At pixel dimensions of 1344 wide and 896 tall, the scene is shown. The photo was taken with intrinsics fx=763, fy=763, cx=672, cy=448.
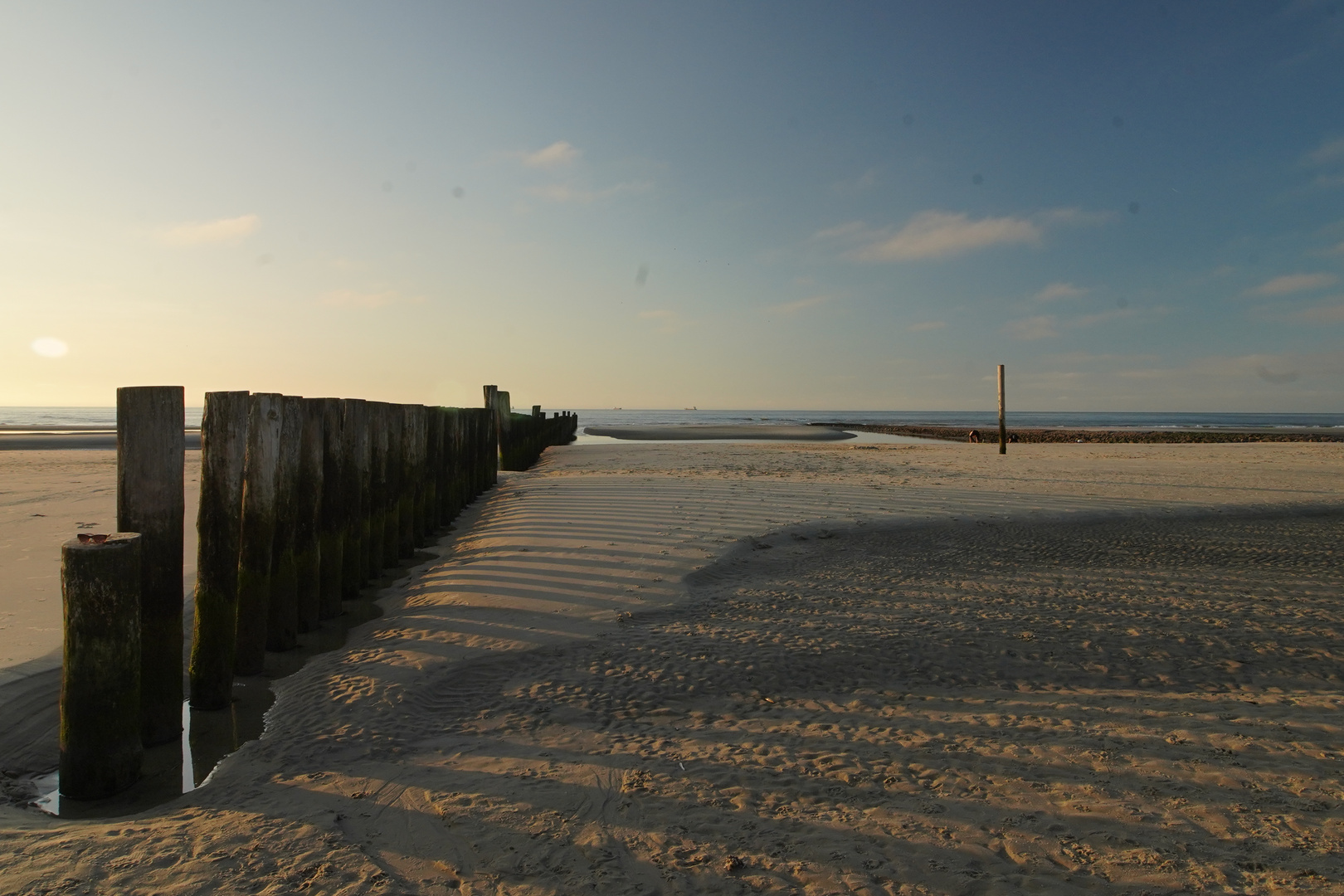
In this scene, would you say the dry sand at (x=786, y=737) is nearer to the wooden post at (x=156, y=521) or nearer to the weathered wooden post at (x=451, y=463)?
the wooden post at (x=156, y=521)

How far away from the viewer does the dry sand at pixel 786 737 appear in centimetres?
246

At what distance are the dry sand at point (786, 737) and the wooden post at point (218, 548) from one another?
1.20 ft

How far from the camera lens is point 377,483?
22.7ft

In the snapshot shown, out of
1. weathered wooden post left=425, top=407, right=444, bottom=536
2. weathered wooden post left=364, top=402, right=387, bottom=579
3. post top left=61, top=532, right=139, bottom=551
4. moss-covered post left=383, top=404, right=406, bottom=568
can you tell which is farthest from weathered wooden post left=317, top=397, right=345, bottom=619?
weathered wooden post left=425, top=407, right=444, bottom=536

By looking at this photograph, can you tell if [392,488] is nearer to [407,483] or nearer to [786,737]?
[407,483]

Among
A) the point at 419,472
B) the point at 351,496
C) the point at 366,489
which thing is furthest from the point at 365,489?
the point at 419,472

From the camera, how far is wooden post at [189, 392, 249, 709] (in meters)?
4.09

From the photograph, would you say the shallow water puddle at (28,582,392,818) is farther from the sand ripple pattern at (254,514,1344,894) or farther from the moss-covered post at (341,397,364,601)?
the moss-covered post at (341,397,364,601)

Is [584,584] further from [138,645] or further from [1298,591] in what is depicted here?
[1298,591]

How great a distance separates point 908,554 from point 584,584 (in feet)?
10.6

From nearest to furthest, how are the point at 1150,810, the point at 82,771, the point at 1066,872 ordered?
the point at 1066,872 < the point at 1150,810 < the point at 82,771

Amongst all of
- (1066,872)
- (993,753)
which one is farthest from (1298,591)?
(1066,872)

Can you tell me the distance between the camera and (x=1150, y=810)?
2719mm

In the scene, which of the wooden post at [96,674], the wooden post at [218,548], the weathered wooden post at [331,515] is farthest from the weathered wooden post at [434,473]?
the wooden post at [96,674]
